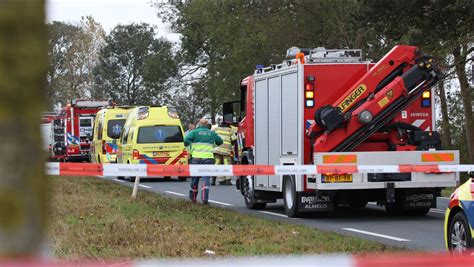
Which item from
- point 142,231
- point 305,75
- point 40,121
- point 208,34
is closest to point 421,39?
point 305,75

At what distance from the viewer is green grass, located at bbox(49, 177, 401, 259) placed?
29.3ft

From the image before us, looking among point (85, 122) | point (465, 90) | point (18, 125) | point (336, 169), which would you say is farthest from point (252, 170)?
point (85, 122)

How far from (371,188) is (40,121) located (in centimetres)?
1153

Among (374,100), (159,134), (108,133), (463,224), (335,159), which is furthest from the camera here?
(108,133)

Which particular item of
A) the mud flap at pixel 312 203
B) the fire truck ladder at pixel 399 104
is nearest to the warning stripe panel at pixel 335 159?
the fire truck ladder at pixel 399 104

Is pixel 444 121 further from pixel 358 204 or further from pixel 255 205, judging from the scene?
pixel 358 204

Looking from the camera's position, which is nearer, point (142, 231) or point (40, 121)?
point (40, 121)

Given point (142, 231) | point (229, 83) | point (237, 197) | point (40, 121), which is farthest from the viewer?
point (229, 83)

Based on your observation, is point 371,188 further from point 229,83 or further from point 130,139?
point 229,83

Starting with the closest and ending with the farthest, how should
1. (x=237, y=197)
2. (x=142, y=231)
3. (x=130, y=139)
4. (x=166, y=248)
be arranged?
(x=166, y=248) → (x=142, y=231) → (x=237, y=197) → (x=130, y=139)

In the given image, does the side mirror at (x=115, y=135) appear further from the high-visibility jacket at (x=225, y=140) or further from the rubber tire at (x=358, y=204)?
the rubber tire at (x=358, y=204)

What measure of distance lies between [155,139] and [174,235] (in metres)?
15.7

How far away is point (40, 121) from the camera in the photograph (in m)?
2.03

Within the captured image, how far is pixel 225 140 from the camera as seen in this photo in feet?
77.5
